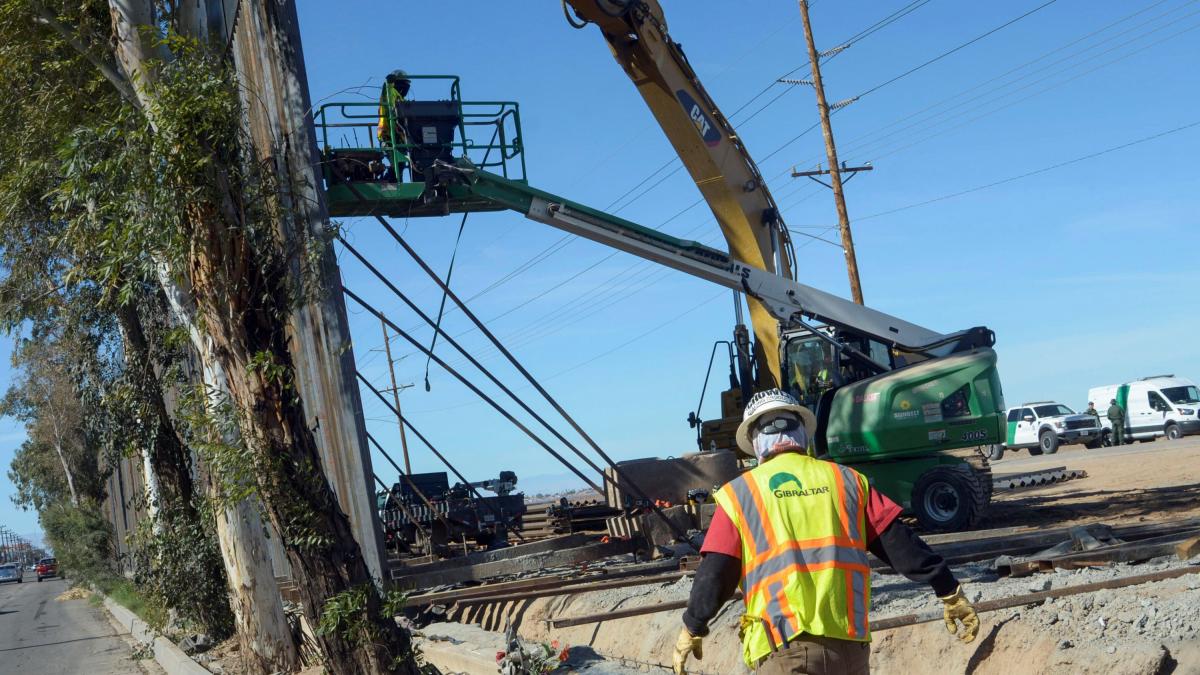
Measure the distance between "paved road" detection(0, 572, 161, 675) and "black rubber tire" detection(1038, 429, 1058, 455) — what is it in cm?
3025

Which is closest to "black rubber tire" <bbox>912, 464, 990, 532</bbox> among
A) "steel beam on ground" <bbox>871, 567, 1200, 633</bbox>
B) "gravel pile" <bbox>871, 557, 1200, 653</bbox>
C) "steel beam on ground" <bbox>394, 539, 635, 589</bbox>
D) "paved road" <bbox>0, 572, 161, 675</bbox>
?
"steel beam on ground" <bbox>394, 539, 635, 589</bbox>

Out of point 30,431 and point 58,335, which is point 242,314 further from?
point 30,431

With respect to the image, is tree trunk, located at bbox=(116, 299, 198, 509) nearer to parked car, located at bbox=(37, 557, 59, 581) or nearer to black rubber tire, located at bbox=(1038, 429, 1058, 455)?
black rubber tire, located at bbox=(1038, 429, 1058, 455)

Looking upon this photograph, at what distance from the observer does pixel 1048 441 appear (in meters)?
39.5

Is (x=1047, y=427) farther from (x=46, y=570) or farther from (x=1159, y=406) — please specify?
(x=46, y=570)

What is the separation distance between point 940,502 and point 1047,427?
2667 centimetres

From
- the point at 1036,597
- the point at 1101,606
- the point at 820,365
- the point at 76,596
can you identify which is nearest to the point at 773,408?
the point at 1101,606

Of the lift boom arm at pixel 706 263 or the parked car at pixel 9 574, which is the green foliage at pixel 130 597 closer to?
the lift boom arm at pixel 706 263

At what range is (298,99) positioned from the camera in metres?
10.9

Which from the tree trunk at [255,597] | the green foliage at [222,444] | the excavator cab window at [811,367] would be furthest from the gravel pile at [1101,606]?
the excavator cab window at [811,367]

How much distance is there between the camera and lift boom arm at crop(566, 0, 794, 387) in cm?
1686

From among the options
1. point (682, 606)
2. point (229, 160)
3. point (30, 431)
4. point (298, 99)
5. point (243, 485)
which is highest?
point (30, 431)

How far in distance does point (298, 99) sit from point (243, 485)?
4.09 meters

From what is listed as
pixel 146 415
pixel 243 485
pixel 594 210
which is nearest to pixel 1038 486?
pixel 594 210
